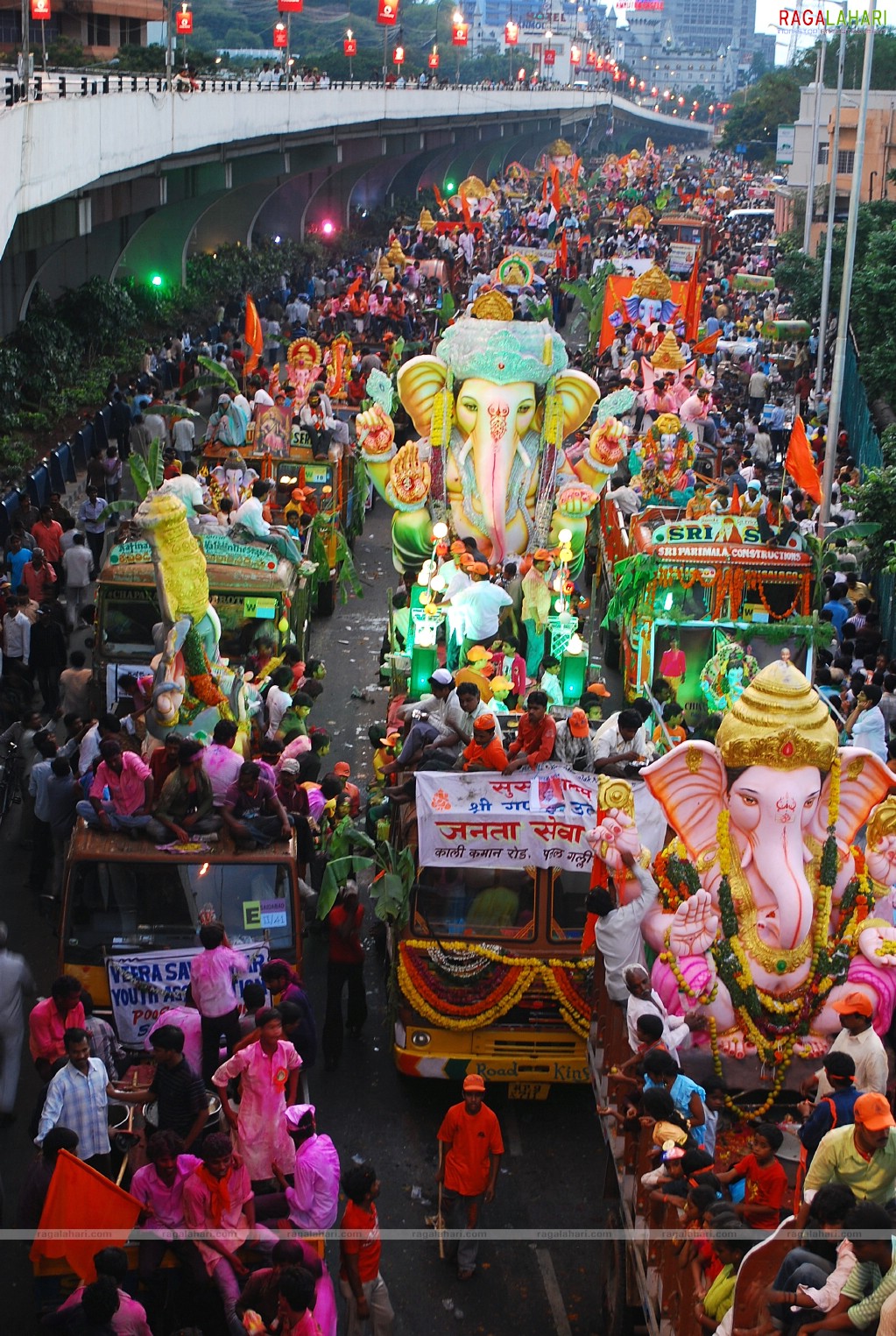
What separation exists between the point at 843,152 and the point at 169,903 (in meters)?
51.5

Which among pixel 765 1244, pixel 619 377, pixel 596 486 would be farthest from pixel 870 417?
pixel 765 1244

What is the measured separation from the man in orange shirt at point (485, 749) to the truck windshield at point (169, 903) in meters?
1.41

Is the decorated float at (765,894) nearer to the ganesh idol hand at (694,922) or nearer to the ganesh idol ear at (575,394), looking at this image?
the ganesh idol hand at (694,922)

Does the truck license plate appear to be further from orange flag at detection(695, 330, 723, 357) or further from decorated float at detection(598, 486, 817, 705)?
orange flag at detection(695, 330, 723, 357)

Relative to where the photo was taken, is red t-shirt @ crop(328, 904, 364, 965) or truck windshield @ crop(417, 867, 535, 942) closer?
truck windshield @ crop(417, 867, 535, 942)

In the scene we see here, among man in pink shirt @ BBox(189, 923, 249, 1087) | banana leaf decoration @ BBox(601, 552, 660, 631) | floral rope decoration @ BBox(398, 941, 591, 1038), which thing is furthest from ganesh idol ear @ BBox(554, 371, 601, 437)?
man in pink shirt @ BBox(189, 923, 249, 1087)

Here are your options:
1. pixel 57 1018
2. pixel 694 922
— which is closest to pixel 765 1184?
pixel 694 922

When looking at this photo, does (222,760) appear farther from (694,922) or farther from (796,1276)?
(796,1276)

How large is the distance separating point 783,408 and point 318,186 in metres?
29.3

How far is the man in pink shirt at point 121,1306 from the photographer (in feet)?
22.5

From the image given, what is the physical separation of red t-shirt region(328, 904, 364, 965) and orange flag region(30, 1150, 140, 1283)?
3095mm

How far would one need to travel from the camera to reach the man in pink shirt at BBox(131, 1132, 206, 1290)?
7547 mm

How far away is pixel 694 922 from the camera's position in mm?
8750

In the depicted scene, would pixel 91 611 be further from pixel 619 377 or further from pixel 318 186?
pixel 318 186
